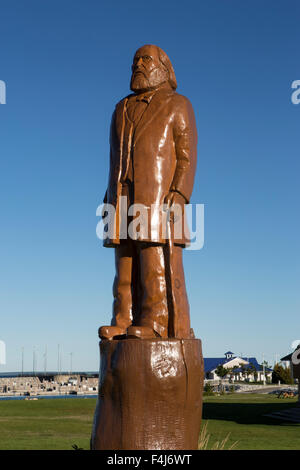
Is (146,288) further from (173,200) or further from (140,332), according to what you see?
(173,200)

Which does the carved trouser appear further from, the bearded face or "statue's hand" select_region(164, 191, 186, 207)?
the bearded face

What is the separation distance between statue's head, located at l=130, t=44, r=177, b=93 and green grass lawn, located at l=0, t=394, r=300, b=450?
28.3 ft

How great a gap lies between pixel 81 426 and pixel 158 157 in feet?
43.4

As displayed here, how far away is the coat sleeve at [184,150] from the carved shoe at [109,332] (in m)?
1.78

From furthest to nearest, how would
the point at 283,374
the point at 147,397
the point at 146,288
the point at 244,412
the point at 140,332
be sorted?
the point at 283,374, the point at 244,412, the point at 146,288, the point at 140,332, the point at 147,397

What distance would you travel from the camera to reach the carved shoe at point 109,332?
625 centimetres

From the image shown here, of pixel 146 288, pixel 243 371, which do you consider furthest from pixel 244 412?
pixel 243 371

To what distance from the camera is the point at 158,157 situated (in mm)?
6707

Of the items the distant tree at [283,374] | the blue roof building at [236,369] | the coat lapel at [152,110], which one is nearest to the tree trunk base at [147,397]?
the coat lapel at [152,110]

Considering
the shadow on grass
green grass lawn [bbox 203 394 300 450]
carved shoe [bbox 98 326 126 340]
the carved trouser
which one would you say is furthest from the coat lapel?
the shadow on grass

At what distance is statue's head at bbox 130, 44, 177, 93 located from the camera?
23.6ft

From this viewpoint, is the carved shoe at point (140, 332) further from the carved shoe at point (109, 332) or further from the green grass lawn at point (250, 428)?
the green grass lawn at point (250, 428)
